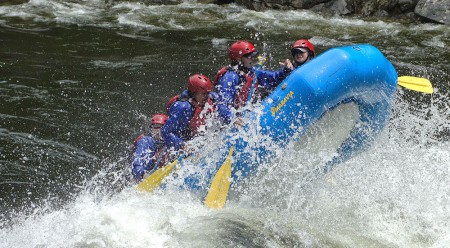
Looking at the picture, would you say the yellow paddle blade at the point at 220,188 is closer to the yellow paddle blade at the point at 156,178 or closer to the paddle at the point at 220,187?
the paddle at the point at 220,187

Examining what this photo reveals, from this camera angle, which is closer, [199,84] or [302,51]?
[199,84]

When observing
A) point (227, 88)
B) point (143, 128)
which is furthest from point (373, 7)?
point (227, 88)

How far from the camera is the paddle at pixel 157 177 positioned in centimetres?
551

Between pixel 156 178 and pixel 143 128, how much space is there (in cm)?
245

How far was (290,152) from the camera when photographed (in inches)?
217

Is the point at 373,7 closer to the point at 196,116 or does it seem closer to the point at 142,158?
the point at 196,116

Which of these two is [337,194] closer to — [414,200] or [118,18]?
[414,200]

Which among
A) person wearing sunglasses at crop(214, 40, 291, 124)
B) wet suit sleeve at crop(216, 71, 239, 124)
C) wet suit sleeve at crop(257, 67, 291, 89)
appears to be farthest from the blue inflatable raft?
wet suit sleeve at crop(257, 67, 291, 89)

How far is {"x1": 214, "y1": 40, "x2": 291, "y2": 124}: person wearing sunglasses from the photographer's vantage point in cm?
596

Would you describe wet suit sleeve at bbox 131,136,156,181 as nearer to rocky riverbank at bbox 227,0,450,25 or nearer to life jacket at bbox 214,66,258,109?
life jacket at bbox 214,66,258,109

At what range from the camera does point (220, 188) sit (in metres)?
5.28

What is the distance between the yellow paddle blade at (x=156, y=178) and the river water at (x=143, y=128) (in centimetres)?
9

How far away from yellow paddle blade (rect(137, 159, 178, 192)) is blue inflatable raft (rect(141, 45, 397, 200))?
0.58ft

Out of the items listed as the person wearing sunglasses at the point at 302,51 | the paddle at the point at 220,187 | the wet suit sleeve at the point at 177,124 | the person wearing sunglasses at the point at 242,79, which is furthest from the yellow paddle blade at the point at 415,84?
the wet suit sleeve at the point at 177,124
